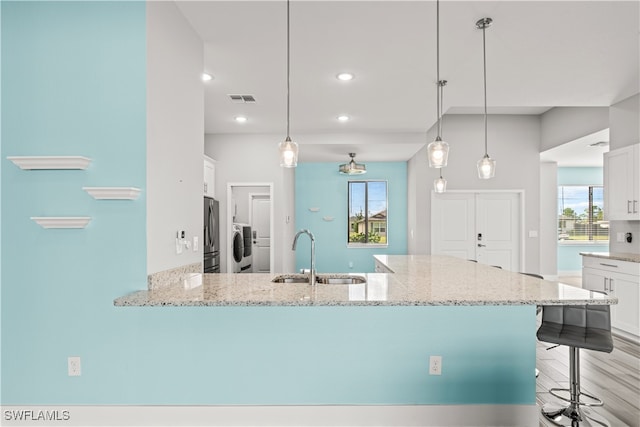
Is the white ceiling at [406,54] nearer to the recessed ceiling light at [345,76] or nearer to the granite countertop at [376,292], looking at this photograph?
the recessed ceiling light at [345,76]

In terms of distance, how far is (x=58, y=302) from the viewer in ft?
7.48

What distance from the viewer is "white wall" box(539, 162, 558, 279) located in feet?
25.5

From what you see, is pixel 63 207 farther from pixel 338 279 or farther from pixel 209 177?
pixel 209 177

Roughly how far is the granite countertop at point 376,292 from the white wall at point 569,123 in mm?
3882

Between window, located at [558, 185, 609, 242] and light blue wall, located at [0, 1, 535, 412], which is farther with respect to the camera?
window, located at [558, 185, 609, 242]

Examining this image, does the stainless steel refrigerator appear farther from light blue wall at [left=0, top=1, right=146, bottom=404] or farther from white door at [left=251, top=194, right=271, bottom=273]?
light blue wall at [left=0, top=1, right=146, bottom=404]

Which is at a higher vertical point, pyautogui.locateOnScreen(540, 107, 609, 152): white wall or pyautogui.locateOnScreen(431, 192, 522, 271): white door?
pyautogui.locateOnScreen(540, 107, 609, 152): white wall

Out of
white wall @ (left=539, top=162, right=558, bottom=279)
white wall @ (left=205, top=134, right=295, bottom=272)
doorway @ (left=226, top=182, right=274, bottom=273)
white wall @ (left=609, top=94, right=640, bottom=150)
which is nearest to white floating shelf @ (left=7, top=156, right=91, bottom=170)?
white wall @ (left=205, top=134, right=295, bottom=272)

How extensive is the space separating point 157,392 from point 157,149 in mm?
1440

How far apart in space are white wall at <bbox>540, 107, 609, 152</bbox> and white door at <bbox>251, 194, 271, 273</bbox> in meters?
4.90

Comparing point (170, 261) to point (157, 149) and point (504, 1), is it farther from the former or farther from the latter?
point (504, 1)

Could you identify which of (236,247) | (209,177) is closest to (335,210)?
(236,247)

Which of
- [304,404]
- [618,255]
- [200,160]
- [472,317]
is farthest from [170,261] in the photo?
[618,255]

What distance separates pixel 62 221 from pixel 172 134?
82 centimetres
